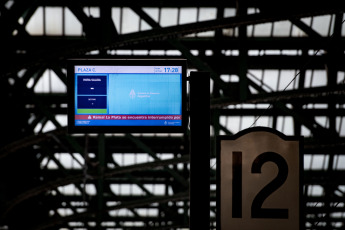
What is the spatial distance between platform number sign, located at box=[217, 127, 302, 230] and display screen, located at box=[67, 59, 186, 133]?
1338 mm

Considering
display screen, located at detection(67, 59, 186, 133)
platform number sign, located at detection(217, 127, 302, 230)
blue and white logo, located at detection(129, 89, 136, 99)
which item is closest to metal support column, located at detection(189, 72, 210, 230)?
platform number sign, located at detection(217, 127, 302, 230)

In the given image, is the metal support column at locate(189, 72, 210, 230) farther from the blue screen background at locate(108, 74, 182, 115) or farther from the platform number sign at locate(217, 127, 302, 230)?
the blue screen background at locate(108, 74, 182, 115)

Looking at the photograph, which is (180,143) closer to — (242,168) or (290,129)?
(290,129)

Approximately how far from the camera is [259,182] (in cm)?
380

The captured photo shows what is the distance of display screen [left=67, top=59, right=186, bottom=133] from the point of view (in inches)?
204

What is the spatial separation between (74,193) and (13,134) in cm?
1168

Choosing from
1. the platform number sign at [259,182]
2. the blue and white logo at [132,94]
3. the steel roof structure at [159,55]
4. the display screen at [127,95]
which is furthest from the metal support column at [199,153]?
the steel roof structure at [159,55]

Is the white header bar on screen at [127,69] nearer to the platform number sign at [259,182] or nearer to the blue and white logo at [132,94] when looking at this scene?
the blue and white logo at [132,94]

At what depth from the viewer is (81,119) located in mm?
5504

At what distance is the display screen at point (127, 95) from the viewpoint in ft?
17.0

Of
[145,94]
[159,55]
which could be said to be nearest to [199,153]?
[145,94]

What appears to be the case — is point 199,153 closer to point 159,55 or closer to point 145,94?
point 145,94

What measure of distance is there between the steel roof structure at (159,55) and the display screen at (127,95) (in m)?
6.56

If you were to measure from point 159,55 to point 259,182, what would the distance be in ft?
36.7
